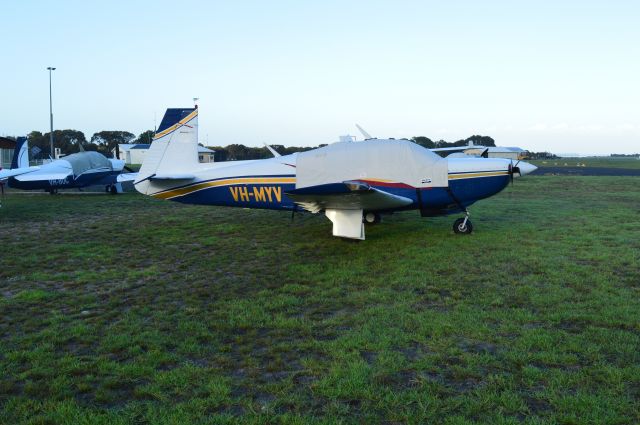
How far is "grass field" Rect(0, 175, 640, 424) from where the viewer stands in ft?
11.5

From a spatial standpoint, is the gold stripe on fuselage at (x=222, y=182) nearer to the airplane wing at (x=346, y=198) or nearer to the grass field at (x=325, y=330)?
the airplane wing at (x=346, y=198)

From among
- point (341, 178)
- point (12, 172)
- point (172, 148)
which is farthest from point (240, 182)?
point (12, 172)

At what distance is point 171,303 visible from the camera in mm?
6273

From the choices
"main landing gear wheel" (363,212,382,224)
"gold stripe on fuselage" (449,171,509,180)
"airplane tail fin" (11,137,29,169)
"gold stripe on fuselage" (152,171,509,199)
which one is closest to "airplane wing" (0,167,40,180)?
"airplane tail fin" (11,137,29,169)

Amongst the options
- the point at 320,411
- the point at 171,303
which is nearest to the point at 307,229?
the point at 171,303

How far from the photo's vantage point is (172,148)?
39.3 feet

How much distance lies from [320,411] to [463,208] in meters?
8.42

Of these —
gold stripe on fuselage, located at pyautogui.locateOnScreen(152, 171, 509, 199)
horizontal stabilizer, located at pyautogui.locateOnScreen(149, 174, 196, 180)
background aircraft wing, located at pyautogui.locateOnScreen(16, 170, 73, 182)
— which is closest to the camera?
gold stripe on fuselage, located at pyautogui.locateOnScreen(152, 171, 509, 199)

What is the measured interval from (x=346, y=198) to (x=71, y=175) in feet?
62.4

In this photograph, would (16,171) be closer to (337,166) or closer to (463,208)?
(337,166)

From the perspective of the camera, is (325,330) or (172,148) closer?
(325,330)

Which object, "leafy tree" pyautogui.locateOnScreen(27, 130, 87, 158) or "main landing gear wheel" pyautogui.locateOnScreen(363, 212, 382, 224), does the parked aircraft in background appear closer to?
"main landing gear wheel" pyautogui.locateOnScreen(363, 212, 382, 224)

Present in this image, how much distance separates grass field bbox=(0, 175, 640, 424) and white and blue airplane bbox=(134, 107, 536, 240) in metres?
0.85

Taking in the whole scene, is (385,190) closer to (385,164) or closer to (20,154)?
(385,164)
